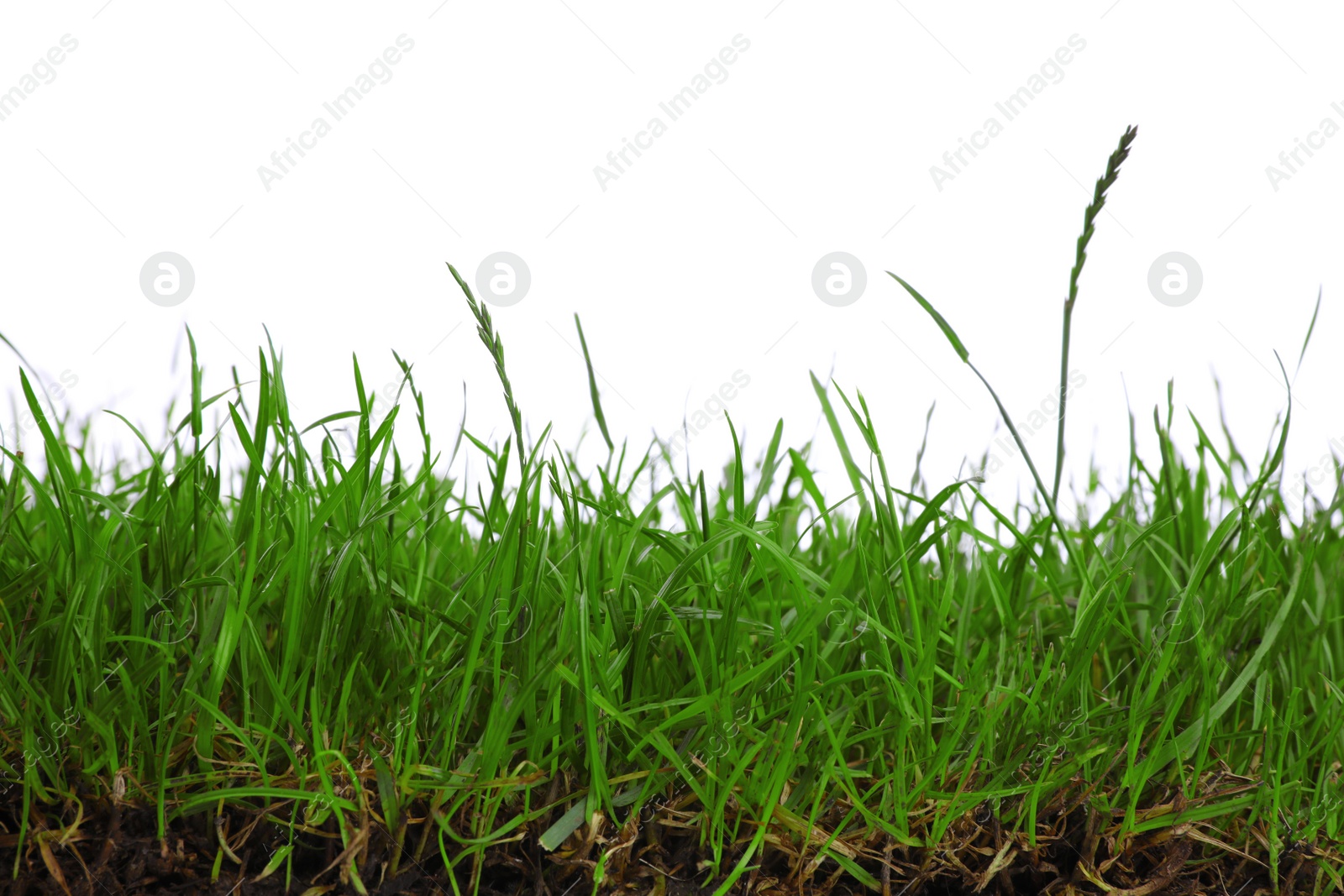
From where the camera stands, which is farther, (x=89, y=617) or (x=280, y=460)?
(x=280, y=460)

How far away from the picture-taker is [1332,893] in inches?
43.2

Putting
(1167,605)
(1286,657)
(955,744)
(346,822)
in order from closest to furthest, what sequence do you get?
(346,822) → (955,744) → (1167,605) → (1286,657)

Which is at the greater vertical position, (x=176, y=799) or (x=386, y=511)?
(x=386, y=511)

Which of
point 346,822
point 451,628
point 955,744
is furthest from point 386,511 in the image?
point 955,744

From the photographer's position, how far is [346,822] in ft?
3.07

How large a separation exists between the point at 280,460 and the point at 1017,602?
1.01 m

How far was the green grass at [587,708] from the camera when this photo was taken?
0.95 meters

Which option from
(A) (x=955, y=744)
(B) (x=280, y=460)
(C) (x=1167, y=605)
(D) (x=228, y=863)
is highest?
(C) (x=1167, y=605)

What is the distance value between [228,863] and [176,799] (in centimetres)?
8

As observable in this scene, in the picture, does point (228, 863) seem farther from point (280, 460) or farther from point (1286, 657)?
point (1286, 657)

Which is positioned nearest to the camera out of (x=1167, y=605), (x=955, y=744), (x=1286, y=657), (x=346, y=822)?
(x=346, y=822)

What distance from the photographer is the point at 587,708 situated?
0.92 metres

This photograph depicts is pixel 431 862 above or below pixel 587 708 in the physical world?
below

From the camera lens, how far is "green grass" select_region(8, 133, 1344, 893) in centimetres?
95
